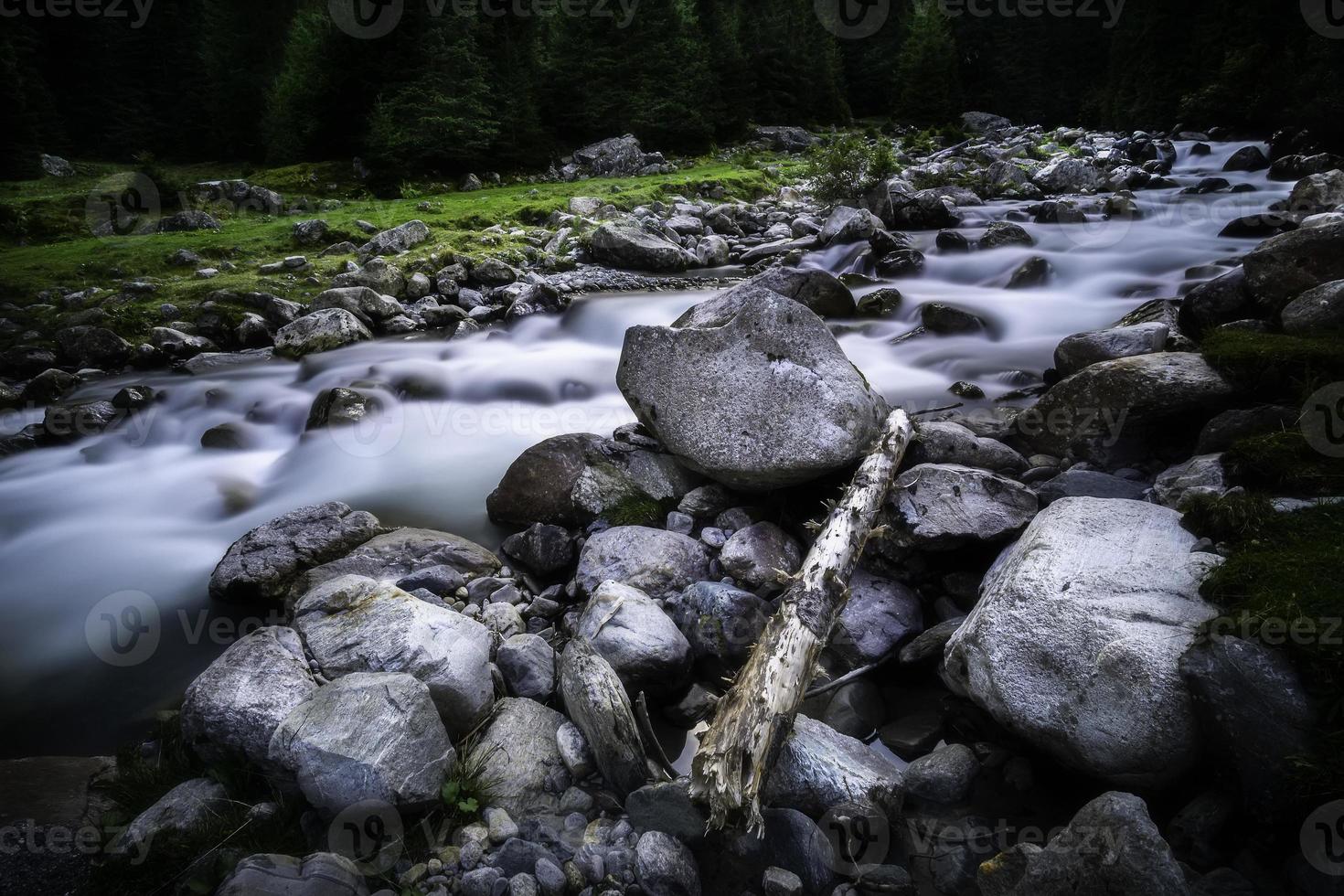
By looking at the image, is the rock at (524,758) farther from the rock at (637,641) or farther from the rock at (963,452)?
the rock at (963,452)

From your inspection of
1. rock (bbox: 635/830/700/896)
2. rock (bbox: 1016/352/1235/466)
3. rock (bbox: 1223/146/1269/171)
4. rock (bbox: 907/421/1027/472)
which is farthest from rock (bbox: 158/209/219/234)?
rock (bbox: 1223/146/1269/171)

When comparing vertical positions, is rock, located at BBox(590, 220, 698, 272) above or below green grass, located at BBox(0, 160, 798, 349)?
below

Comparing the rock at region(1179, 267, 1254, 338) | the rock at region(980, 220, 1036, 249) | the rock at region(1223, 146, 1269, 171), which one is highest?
the rock at region(1223, 146, 1269, 171)

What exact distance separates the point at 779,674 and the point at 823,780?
55cm

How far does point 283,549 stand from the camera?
19.4ft

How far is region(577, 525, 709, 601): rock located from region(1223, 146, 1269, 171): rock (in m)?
24.1

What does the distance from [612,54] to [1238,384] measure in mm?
33300

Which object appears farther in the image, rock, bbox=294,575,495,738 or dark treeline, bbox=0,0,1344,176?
dark treeline, bbox=0,0,1344,176

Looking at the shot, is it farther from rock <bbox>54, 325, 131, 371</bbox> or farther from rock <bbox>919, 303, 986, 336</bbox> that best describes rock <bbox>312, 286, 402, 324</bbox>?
rock <bbox>919, 303, 986, 336</bbox>

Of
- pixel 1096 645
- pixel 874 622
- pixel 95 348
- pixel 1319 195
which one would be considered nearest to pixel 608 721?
pixel 874 622

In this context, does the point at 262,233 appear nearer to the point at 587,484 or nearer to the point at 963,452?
the point at 587,484

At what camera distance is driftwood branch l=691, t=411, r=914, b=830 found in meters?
3.28

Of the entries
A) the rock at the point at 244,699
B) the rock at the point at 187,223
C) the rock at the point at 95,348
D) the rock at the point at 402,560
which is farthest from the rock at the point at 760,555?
the rock at the point at 187,223

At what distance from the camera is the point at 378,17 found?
25.9 metres
